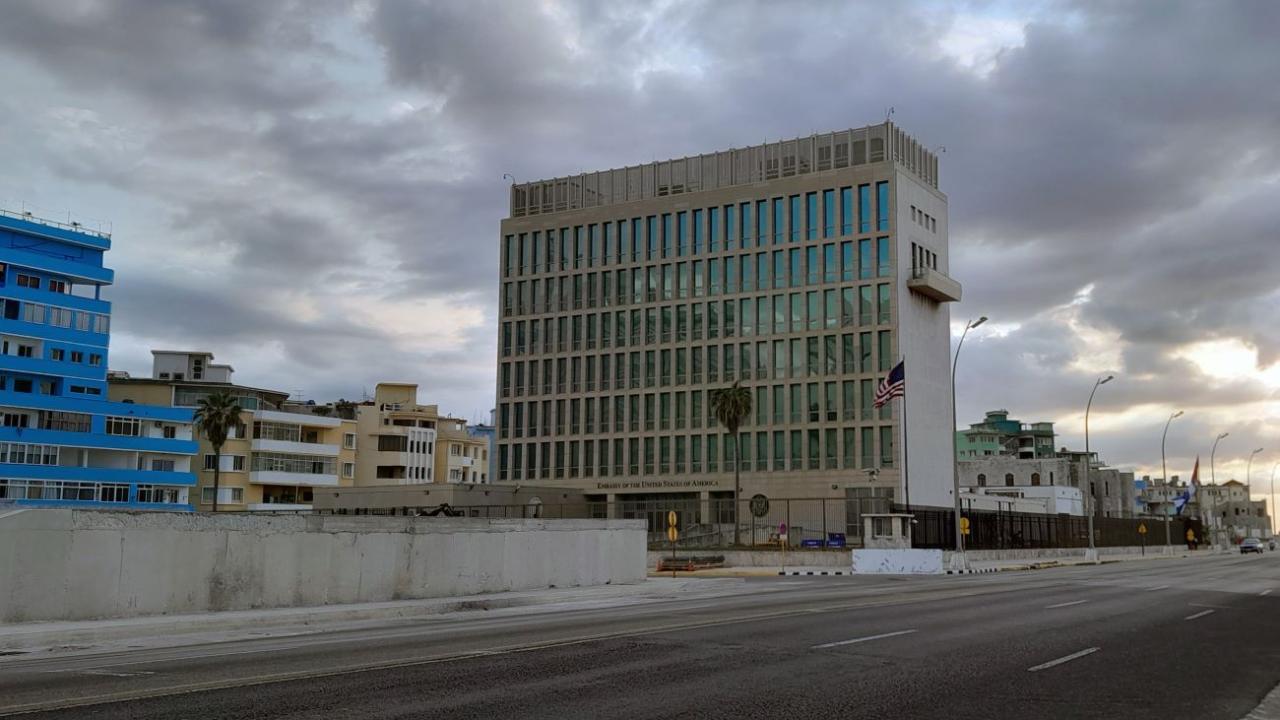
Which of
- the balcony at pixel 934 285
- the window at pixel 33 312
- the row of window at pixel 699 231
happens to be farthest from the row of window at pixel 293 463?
the balcony at pixel 934 285

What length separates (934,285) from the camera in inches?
3467

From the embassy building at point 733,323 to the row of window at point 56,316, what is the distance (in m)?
34.4

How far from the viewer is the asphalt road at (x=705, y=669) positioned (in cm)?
974

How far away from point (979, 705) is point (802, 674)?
87.5 inches

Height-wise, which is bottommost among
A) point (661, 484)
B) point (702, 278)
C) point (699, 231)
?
point (661, 484)

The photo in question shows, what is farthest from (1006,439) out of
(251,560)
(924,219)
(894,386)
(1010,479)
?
(251,560)

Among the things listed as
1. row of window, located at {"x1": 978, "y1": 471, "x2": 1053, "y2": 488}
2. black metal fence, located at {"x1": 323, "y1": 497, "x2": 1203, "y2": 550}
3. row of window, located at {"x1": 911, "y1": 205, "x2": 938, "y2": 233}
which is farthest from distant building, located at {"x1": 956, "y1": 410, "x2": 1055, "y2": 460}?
row of window, located at {"x1": 911, "y1": 205, "x2": 938, "y2": 233}

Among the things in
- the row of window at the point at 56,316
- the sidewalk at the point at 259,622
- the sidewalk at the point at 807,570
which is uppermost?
the row of window at the point at 56,316

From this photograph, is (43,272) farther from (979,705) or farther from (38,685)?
(979,705)

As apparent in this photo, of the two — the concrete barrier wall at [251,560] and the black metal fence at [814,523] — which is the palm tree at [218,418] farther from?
the concrete barrier wall at [251,560]

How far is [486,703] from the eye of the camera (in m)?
9.80

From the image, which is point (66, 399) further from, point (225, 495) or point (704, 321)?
point (704, 321)

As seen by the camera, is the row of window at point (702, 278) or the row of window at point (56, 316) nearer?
the row of window at point (56, 316)

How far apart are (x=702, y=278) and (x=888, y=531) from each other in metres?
46.5
